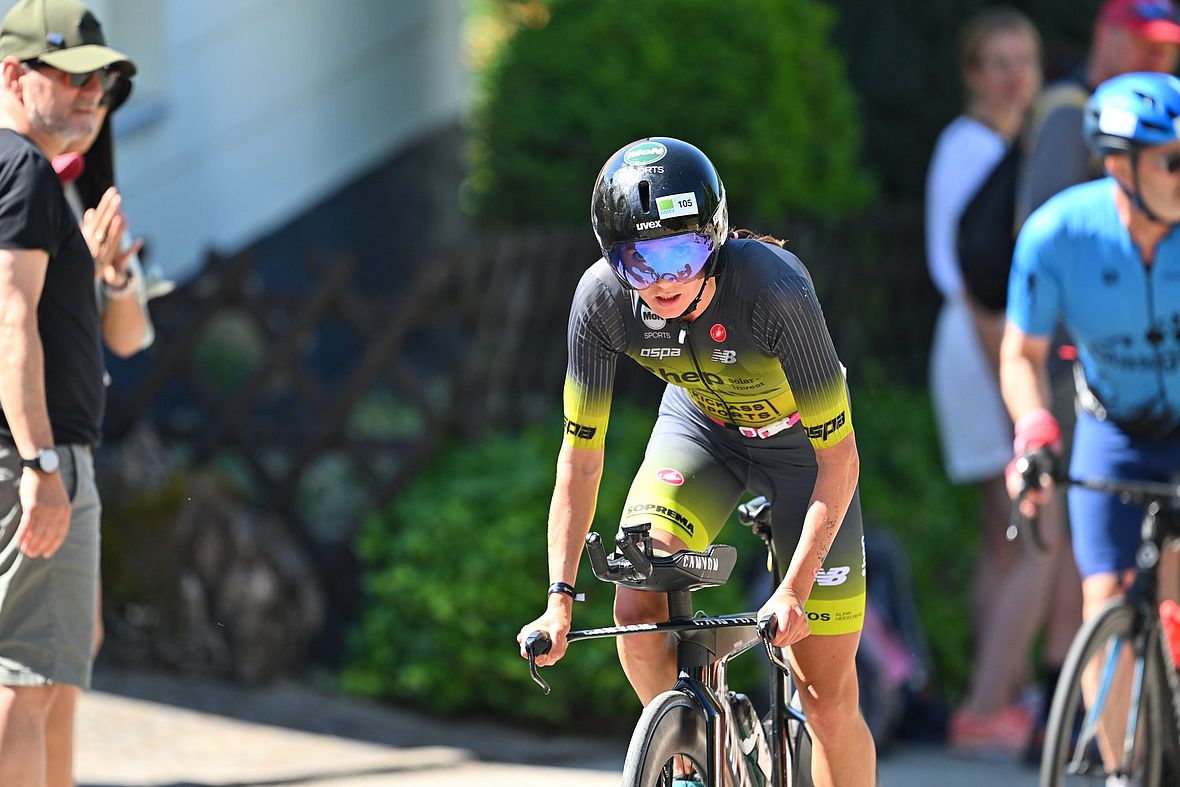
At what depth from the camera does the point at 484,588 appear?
672cm

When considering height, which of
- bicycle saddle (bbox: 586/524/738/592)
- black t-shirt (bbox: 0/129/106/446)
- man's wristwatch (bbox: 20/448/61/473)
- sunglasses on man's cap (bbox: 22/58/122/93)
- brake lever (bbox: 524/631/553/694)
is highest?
sunglasses on man's cap (bbox: 22/58/122/93)

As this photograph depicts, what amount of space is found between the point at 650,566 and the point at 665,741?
13.7 inches

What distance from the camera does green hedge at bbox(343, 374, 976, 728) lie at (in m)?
6.72

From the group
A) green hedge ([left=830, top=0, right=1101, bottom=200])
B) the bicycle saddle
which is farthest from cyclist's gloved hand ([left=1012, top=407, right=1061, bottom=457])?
green hedge ([left=830, top=0, right=1101, bottom=200])

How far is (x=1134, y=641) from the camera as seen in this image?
5.18m

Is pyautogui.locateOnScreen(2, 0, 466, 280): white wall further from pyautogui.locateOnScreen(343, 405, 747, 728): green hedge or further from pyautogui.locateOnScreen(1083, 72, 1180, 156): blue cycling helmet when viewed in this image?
pyautogui.locateOnScreen(1083, 72, 1180, 156): blue cycling helmet

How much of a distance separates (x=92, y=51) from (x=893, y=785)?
3776mm

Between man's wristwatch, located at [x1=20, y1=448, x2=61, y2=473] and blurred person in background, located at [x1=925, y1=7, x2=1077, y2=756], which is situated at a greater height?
man's wristwatch, located at [x1=20, y1=448, x2=61, y2=473]

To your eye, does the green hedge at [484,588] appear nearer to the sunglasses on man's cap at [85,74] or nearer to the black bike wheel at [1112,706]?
the black bike wheel at [1112,706]

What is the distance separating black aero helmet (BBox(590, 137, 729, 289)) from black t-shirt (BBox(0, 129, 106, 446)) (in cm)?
126

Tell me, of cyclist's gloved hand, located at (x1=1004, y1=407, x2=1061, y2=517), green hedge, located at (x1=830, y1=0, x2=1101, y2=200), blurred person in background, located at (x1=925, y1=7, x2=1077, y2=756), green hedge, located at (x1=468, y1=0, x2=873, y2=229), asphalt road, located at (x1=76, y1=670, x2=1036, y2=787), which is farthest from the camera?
green hedge, located at (x1=830, y1=0, x2=1101, y2=200)

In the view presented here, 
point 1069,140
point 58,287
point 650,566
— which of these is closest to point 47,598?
point 58,287

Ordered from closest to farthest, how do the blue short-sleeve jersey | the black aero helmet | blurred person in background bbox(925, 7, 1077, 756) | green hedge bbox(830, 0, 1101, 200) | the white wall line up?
the black aero helmet → the blue short-sleeve jersey → blurred person in background bbox(925, 7, 1077, 756) → the white wall → green hedge bbox(830, 0, 1101, 200)

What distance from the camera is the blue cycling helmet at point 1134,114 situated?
16.6 feet
